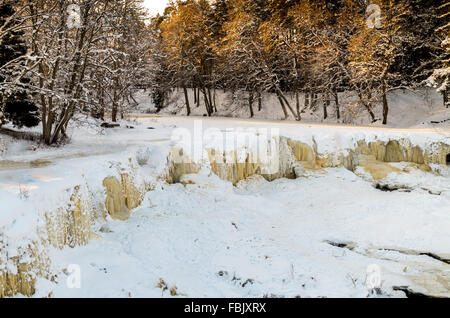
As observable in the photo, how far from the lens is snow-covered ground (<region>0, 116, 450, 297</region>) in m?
5.33

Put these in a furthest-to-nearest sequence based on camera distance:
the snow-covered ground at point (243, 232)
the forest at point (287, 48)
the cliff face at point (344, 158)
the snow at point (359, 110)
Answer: the snow at point (359, 110) < the forest at point (287, 48) < the cliff face at point (344, 158) < the snow-covered ground at point (243, 232)

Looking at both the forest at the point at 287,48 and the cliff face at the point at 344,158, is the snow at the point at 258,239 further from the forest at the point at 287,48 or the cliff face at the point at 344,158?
the forest at the point at 287,48

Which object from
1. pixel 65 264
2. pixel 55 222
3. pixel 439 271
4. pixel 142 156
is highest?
pixel 142 156

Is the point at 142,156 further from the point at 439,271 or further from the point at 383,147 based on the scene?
the point at 383,147

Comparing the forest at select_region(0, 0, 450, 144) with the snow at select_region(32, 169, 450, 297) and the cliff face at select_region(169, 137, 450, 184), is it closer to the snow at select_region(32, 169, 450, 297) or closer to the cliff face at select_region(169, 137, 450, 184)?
the cliff face at select_region(169, 137, 450, 184)

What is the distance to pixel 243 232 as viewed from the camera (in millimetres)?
7578

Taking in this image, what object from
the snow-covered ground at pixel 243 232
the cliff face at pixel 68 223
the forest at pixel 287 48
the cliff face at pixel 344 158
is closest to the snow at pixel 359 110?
the forest at pixel 287 48

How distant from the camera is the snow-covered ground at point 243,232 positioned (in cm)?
533

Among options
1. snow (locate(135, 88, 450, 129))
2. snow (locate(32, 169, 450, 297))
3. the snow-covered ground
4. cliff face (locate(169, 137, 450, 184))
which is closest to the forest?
snow (locate(135, 88, 450, 129))

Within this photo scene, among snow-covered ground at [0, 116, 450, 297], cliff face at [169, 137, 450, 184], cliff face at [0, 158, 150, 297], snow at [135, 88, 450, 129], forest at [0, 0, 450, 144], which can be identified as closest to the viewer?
cliff face at [0, 158, 150, 297]

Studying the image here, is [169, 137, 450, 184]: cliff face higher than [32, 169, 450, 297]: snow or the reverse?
higher
